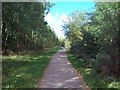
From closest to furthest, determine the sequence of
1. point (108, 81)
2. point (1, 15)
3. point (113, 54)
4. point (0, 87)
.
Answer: point (0, 87)
point (108, 81)
point (113, 54)
point (1, 15)

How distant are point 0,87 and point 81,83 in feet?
12.8

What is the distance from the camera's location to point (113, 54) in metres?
14.6

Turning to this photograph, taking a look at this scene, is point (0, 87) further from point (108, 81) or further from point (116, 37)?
point (116, 37)

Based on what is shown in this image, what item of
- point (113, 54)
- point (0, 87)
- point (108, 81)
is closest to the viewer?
point (0, 87)

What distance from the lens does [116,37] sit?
48.6 feet

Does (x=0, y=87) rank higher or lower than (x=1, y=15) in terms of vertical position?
lower

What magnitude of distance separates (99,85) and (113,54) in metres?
2.30

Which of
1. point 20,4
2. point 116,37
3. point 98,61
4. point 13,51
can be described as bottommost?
point 13,51

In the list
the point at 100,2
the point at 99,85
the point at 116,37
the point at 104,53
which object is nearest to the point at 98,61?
the point at 104,53

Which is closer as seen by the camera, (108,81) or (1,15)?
(108,81)

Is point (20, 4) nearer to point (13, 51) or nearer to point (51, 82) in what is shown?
point (51, 82)

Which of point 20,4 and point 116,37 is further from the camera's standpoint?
point 20,4

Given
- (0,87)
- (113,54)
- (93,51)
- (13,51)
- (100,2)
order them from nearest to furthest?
1. (0,87)
2. (113,54)
3. (100,2)
4. (93,51)
5. (13,51)

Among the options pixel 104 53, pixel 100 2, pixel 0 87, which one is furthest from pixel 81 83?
pixel 100 2
